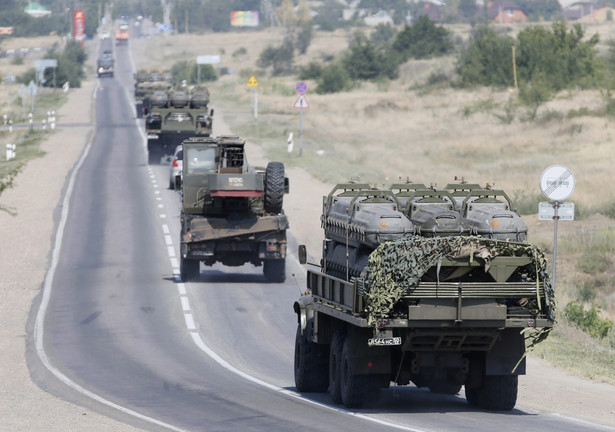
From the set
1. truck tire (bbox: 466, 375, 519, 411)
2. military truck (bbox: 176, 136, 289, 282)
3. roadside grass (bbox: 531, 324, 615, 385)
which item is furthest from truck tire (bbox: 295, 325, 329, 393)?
military truck (bbox: 176, 136, 289, 282)

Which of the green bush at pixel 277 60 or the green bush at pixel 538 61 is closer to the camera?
the green bush at pixel 538 61

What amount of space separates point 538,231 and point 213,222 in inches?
471

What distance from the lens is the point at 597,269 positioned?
2989cm

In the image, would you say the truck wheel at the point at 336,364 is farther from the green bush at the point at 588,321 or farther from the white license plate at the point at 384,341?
the green bush at the point at 588,321

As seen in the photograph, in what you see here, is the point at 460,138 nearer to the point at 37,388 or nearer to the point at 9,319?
the point at 9,319

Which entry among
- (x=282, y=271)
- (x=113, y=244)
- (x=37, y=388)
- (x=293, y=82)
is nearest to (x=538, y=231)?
(x=282, y=271)

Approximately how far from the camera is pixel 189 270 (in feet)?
92.1

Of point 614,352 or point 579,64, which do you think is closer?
point 614,352

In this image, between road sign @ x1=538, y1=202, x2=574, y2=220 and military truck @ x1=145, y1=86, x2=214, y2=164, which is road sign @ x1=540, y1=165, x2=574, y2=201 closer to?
road sign @ x1=538, y1=202, x2=574, y2=220

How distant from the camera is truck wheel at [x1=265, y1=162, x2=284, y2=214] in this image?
26.2 meters

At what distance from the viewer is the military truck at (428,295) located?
13.0m

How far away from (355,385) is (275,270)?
564 inches

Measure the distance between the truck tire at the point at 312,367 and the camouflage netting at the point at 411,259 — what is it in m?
3.01

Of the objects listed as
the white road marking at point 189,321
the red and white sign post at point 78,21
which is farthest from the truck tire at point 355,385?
the red and white sign post at point 78,21
